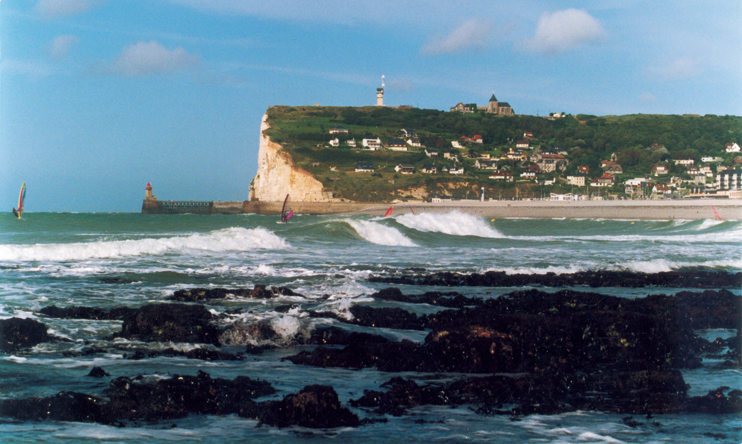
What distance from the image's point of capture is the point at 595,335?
287 inches

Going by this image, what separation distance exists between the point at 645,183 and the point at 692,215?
51074mm

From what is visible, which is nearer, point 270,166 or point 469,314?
point 469,314

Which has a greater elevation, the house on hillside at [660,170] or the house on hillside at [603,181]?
the house on hillside at [660,170]

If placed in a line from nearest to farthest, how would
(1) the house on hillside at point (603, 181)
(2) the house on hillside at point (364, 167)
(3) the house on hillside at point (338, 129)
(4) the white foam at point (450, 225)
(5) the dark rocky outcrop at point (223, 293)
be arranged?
(5) the dark rocky outcrop at point (223, 293) → (4) the white foam at point (450, 225) → (2) the house on hillside at point (364, 167) → (1) the house on hillside at point (603, 181) → (3) the house on hillside at point (338, 129)

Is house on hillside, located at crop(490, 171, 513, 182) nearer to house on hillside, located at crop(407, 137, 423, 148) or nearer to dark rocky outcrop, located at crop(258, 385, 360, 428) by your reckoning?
house on hillside, located at crop(407, 137, 423, 148)

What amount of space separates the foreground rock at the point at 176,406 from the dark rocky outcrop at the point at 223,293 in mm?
5813

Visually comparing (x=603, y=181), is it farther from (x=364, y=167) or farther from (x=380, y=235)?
(x=380, y=235)

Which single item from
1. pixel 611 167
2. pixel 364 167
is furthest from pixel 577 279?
pixel 611 167

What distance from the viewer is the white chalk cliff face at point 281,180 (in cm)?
9588

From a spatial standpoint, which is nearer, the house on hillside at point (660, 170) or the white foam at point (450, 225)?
the white foam at point (450, 225)

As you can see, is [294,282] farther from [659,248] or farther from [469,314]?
[659,248]

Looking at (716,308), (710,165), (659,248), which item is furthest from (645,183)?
(716,308)

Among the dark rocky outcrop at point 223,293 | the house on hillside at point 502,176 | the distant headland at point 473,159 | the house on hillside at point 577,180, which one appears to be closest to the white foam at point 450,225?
the dark rocky outcrop at point 223,293

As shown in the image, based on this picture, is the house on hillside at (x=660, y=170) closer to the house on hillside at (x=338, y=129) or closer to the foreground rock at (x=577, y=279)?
the house on hillside at (x=338, y=129)
